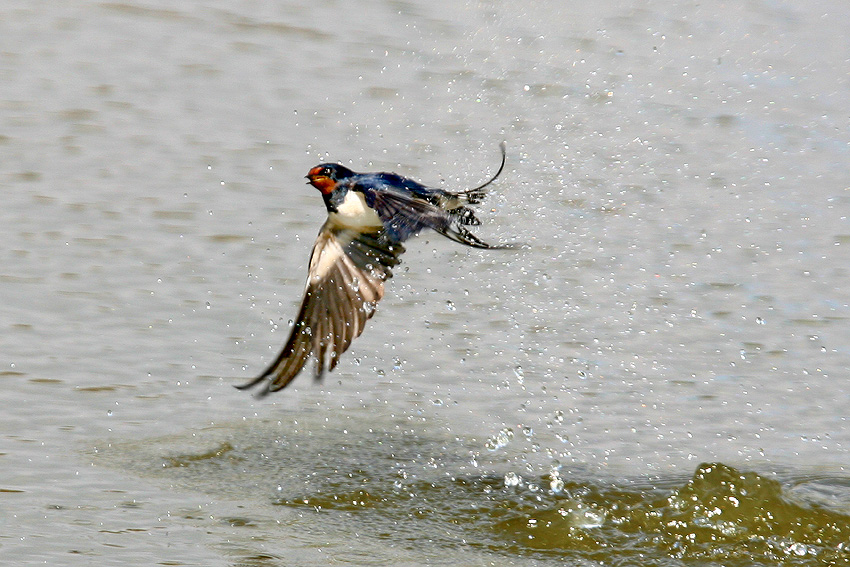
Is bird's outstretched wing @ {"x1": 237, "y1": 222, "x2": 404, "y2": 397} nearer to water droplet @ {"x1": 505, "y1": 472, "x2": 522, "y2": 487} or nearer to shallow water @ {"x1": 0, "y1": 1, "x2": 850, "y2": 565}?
shallow water @ {"x1": 0, "y1": 1, "x2": 850, "y2": 565}

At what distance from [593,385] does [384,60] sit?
3.65 meters

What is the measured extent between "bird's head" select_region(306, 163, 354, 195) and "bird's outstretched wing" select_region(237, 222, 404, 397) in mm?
129

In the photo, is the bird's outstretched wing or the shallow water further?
the shallow water

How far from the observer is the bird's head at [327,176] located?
4371mm

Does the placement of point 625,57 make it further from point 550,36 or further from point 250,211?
point 250,211

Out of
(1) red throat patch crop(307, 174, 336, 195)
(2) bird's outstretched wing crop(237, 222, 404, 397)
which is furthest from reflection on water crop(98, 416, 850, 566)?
(1) red throat patch crop(307, 174, 336, 195)

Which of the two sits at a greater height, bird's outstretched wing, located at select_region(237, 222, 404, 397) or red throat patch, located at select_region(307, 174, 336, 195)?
red throat patch, located at select_region(307, 174, 336, 195)

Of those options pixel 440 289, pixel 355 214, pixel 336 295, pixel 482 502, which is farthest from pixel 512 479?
pixel 440 289

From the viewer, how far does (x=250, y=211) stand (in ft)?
22.0

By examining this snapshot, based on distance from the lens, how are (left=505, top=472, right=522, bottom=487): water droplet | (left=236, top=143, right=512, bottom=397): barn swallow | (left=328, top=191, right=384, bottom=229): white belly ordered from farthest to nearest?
(left=505, top=472, right=522, bottom=487): water droplet → (left=328, top=191, right=384, bottom=229): white belly → (left=236, top=143, right=512, bottom=397): barn swallow

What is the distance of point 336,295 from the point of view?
4.33m

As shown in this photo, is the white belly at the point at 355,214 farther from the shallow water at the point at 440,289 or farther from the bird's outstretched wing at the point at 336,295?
the shallow water at the point at 440,289

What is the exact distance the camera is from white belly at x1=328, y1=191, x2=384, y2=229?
4.28 metres

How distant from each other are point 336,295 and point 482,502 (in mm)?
866
